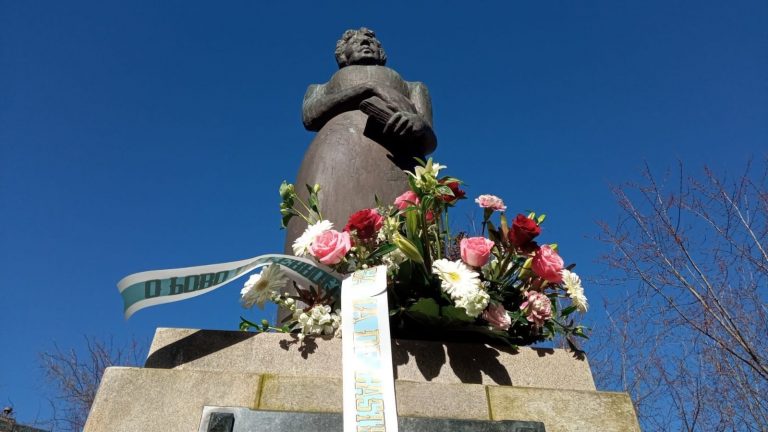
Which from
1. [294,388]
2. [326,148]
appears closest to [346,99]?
[326,148]

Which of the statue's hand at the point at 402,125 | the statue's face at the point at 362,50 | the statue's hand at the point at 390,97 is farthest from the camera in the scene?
the statue's face at the point at 362,50

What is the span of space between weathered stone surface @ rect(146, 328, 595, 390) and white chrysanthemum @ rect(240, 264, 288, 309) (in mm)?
152

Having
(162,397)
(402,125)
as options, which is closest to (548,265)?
(162,397)

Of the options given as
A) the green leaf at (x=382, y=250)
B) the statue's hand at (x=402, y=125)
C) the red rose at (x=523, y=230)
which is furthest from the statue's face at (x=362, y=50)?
the red rose at (x=523, y=230)

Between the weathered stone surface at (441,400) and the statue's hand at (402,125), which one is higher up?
the statue's hand at (402,125)

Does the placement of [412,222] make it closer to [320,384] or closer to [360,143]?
[320,384]

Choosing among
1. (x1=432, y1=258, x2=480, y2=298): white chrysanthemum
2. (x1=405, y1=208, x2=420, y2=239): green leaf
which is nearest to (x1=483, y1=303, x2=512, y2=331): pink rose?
(x1=432, y1=258, x2=480, y2=298): white chrysanthemum

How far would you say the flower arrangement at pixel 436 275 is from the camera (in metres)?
2.39

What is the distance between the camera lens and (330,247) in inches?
97.0

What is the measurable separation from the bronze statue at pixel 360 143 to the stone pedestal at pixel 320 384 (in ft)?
4.47

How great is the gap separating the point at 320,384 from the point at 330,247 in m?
0.59

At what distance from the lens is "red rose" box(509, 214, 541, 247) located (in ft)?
8.03

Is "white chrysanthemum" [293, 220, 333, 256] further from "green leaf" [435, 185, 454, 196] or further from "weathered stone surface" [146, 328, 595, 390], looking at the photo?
"green leaf" [435, 185, 454, 196]

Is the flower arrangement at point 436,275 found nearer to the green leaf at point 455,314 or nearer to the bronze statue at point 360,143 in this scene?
the green leaf at point 455,314
